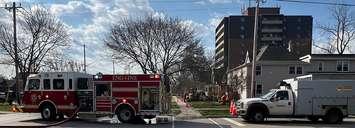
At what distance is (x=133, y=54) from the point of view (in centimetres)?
6656

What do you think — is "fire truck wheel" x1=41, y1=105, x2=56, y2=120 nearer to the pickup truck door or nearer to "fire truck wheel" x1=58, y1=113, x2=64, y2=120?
"fire truck wheel" x1=58, y1=113, x2=64, y2=120

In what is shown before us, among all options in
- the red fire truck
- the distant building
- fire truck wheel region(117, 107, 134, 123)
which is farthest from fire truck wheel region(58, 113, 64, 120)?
the distant building

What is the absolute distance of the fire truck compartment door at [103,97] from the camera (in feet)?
95.9

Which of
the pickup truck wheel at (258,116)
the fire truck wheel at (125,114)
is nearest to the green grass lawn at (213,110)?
the pickup truck wheel at (258,116)

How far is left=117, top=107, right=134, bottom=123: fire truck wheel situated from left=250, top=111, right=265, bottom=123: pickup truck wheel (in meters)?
6.47

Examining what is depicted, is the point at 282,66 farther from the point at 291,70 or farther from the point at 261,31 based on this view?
the point at 261,31

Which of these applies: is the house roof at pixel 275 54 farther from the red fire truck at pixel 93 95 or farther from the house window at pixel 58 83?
the house window at pixel 58 83

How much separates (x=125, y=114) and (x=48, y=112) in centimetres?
422

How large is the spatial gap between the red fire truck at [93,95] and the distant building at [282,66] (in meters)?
41.6

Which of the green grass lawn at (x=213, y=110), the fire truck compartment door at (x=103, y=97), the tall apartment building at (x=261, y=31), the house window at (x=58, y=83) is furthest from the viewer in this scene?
the tall apartment building at (x=261, y=31)

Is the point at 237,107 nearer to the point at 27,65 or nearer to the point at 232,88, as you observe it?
the point at 232,88

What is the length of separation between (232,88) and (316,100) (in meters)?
37.4

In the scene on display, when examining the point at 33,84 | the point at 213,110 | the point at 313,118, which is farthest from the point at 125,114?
the point at 213,110

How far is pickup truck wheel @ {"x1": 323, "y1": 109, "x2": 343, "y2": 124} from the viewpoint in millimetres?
30531
